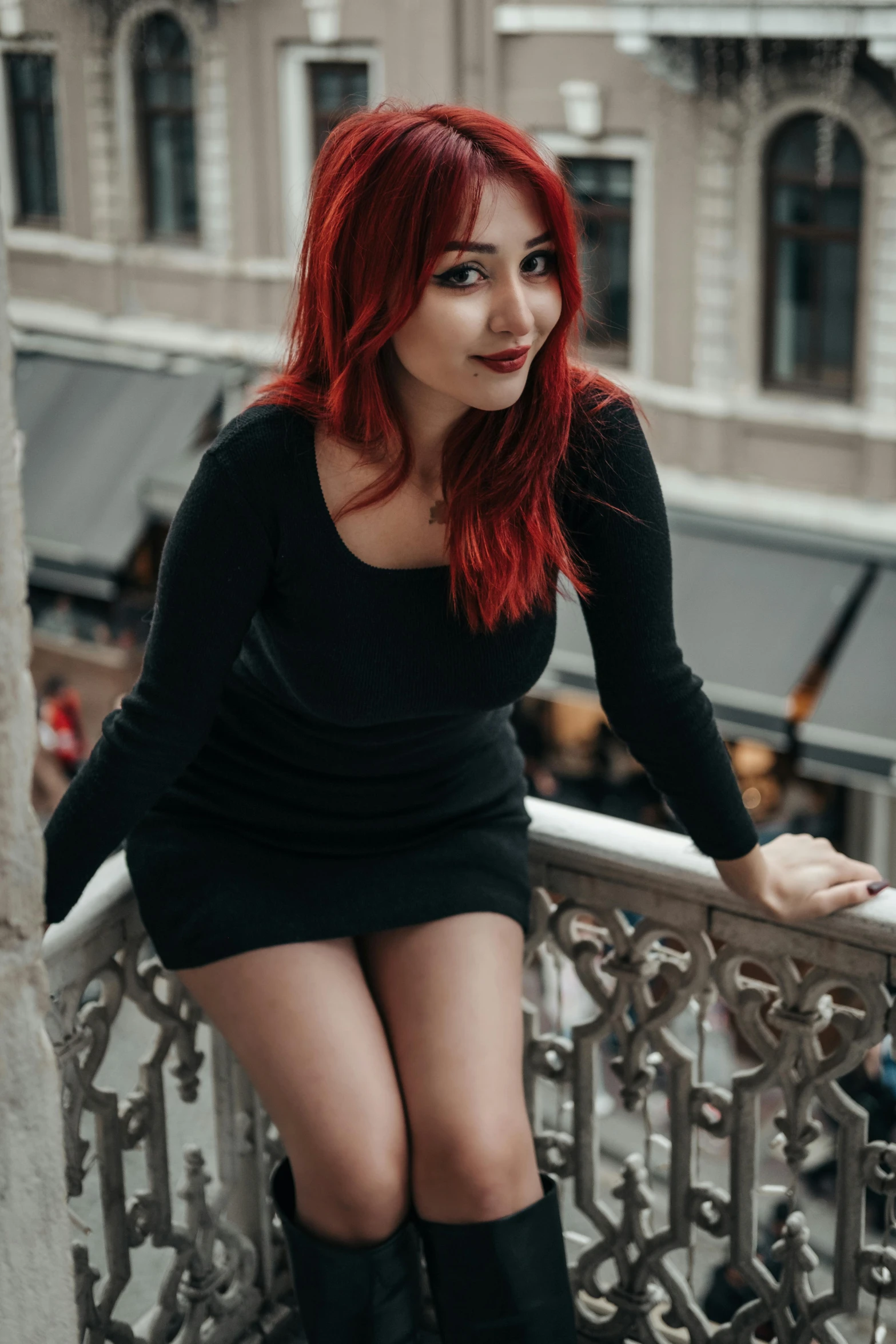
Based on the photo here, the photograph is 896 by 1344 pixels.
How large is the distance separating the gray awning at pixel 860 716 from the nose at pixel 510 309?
5905 millimetres

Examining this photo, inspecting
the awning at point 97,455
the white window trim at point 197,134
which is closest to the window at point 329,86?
the white window trim at point 197,134

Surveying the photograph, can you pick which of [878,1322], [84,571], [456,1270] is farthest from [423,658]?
[84,571]

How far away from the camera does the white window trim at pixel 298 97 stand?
930 centimetres

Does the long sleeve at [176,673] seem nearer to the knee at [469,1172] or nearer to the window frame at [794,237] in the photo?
the knee at [469,1172]

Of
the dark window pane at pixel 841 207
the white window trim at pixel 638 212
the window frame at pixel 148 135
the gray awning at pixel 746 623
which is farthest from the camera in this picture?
the window frame at pixel 148 135

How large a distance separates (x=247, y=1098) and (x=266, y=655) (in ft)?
1.94

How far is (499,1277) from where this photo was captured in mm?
1528

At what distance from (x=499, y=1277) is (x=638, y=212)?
7.51m

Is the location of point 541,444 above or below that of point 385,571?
above

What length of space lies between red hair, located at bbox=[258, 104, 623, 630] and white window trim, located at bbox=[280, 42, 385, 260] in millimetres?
8093

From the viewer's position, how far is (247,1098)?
1929 mm

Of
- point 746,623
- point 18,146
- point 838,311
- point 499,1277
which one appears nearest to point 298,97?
point 18,146

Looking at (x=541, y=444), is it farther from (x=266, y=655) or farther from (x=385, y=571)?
(x=266, y=655)

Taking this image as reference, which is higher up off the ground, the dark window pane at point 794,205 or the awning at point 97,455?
the dark window pane at point 794,205
